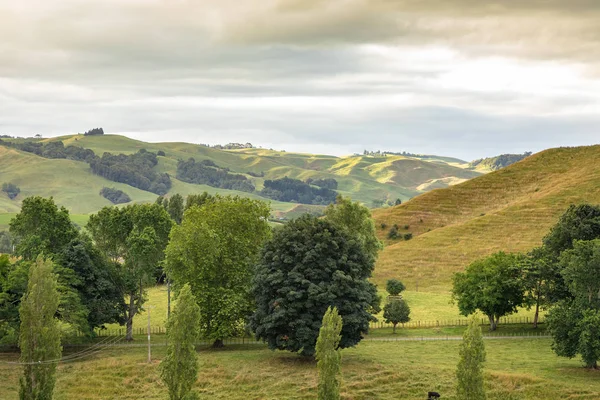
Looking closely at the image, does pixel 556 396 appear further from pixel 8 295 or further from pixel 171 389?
pixel 8 295

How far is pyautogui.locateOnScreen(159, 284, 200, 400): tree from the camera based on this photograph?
2280 inches

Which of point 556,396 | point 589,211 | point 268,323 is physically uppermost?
point 589,211

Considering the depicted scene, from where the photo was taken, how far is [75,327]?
8062 centimetres

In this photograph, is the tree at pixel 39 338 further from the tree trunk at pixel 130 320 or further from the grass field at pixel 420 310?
the grass field at pixel 420 310

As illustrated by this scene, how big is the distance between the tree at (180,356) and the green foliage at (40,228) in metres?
38.6

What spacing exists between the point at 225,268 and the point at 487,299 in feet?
111

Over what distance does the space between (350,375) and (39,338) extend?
30.5 m

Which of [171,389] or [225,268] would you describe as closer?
[171,389]

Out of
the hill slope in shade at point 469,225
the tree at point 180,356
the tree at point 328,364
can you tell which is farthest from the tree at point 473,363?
the hill slope in shade at point 469,225

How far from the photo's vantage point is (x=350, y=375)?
236ft

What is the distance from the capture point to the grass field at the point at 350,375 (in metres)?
67.1

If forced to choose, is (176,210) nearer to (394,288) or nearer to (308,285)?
(394,288)

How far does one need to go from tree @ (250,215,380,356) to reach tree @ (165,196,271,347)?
16.2 feet

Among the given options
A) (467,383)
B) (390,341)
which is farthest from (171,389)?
(390,341)
